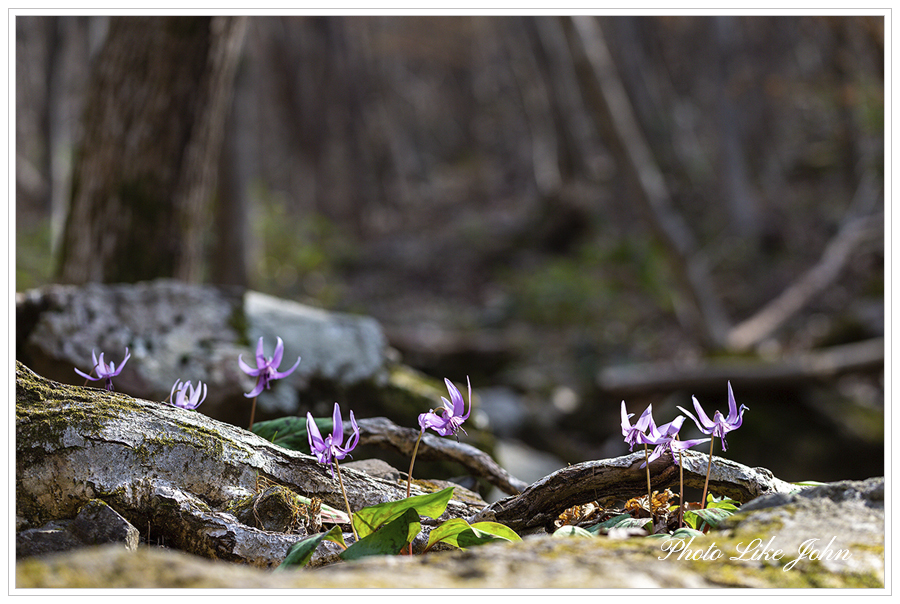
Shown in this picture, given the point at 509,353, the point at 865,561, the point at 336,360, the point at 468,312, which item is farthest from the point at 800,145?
the point at 865,561

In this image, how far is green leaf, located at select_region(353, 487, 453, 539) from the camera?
1.30 m

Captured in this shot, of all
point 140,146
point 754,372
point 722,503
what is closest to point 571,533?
point 722,503

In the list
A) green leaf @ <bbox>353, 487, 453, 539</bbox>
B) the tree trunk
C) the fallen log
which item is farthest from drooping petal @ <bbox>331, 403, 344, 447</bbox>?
the fallen log

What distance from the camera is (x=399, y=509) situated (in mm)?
1319

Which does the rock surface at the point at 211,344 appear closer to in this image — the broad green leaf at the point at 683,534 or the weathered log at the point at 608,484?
the weathered log at the point at 608,484

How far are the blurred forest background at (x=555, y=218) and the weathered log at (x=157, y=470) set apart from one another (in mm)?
2763

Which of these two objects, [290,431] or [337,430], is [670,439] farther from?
[290,431]

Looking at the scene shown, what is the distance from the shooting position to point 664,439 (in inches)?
55.8

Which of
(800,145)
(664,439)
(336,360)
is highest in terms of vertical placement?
(800,145)

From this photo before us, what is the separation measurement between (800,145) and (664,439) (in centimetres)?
2028

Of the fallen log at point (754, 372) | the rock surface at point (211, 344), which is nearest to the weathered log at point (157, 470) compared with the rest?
the rock surface at point (211, 344)
